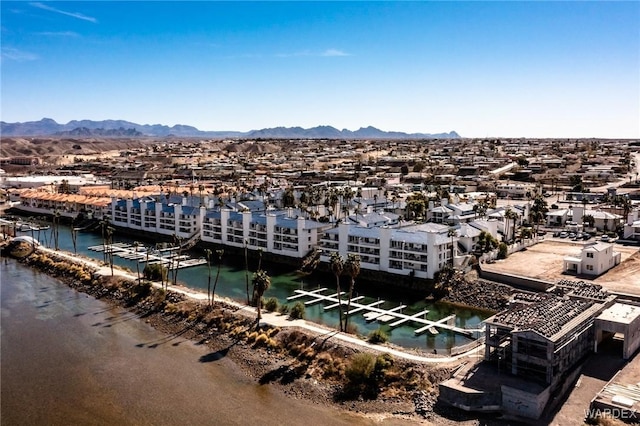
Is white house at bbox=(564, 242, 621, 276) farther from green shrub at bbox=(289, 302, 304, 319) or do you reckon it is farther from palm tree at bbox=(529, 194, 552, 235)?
green shrub at bbox=(289, 302, 304, 319)

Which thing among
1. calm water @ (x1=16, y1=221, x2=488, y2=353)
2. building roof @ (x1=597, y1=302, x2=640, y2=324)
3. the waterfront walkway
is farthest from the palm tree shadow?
building roof @ (x1=597, y1=302, x2=640, y2=324)

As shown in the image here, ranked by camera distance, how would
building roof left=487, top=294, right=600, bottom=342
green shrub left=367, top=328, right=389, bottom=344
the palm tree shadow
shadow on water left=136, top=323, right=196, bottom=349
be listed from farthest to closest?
shadow on water left=136, top=323, right=196, bottom=349 < the palm tree shadow < green shrub left=367, top=328, right=389, bottom=344 < building roof left=487, top=294, right=600, bottom=342

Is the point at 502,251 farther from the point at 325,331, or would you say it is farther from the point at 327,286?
the point at 325,331

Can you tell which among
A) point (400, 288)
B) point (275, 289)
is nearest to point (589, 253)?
point (400, 288)

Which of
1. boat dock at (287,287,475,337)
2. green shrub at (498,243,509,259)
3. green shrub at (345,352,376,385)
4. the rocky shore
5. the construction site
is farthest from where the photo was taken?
green shrub at (498,243,509,259)

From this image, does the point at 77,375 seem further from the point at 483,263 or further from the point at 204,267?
the point at 483,263

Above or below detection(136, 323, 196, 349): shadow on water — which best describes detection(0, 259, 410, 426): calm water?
below

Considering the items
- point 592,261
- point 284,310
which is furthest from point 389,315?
point 592,261
